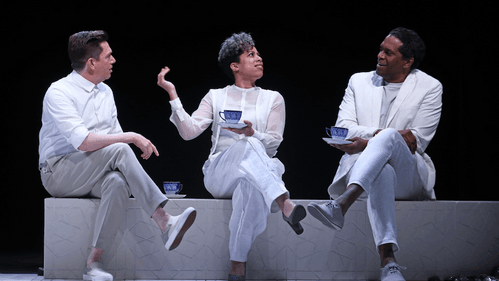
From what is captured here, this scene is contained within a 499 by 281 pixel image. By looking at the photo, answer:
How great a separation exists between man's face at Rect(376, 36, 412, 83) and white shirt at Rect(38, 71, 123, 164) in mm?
1748

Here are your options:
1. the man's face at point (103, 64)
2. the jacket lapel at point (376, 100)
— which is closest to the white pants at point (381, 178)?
the jacket lapel at point (376, 100)

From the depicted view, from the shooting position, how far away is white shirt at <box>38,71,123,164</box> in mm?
2861

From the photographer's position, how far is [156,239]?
9.80ft

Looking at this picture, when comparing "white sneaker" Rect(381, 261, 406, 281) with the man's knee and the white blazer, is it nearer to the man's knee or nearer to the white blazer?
the white blazer

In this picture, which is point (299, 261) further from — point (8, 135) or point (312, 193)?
point (8, 135)

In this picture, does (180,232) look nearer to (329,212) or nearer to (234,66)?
(329,212)

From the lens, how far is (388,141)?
2.68m

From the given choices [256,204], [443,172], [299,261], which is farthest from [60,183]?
[443,172]

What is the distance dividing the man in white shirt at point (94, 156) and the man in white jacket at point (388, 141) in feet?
2.95

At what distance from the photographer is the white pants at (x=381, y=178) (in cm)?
259

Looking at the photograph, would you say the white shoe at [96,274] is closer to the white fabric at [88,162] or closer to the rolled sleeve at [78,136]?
the white fabric at [88,162]

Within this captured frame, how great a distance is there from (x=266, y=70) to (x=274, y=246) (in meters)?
1.61

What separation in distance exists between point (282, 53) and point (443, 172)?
5.20 feet

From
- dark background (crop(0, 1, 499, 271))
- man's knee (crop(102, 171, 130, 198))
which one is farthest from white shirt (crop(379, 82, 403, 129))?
man's knee (crop(102, 171, 130, 198))
